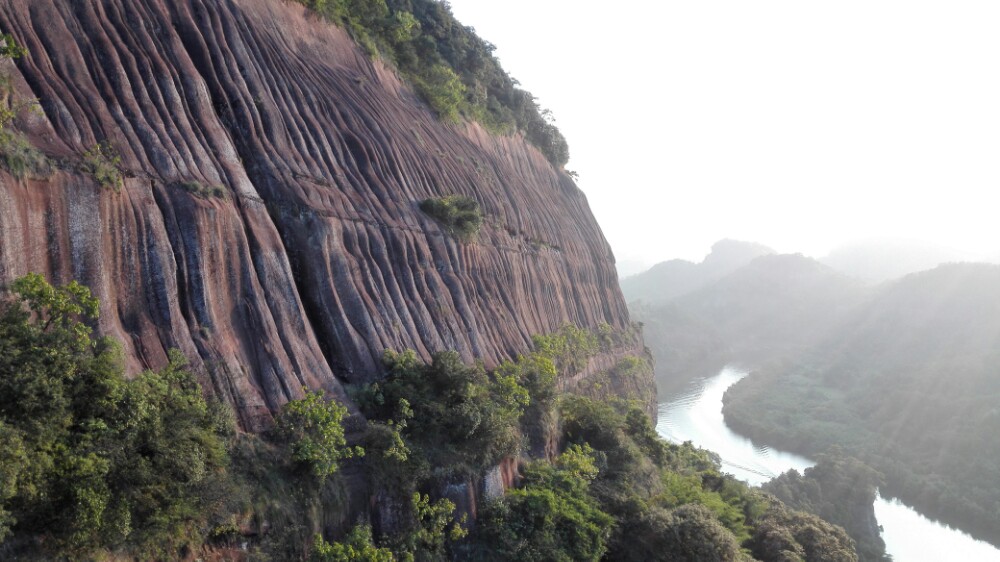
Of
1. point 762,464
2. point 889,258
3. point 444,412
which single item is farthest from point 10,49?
point 889,258

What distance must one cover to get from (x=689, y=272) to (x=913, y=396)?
12098 cm

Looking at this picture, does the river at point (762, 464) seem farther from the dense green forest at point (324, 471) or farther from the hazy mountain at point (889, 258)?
the hazy mountain at point (889, 258)

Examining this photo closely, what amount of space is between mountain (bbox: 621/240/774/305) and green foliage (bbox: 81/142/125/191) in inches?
6395

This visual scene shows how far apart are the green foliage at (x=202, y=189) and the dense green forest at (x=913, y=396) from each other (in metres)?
58.1

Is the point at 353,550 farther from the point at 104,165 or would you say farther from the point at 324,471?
the point at 104,165

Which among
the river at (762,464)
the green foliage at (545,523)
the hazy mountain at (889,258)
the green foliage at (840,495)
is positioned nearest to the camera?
the green foliage at (545,523)

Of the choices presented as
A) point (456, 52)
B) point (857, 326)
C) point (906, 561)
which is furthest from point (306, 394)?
point (857, 326)

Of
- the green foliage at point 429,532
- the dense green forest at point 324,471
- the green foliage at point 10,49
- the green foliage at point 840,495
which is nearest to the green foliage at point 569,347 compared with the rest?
the dense green forest at point 324,471

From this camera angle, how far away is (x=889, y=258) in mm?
179625

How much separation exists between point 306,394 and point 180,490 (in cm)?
440

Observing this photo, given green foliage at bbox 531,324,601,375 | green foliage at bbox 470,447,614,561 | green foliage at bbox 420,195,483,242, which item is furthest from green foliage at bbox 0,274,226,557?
green foliage at bbox 531,324,601,375

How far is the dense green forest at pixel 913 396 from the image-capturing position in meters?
48.6

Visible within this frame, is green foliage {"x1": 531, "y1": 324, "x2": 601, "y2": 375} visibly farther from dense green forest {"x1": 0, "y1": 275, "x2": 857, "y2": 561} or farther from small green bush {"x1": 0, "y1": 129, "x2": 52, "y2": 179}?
small green bush {"x1": 0, "y1": 129, "x2": 52, "y2": 179}

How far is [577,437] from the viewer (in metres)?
21.4
